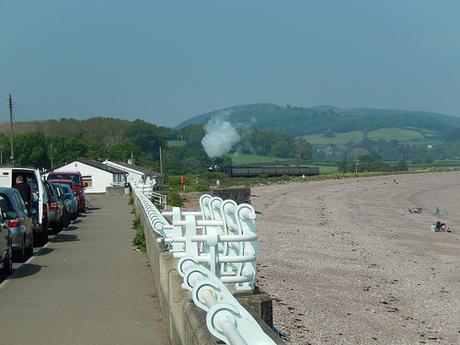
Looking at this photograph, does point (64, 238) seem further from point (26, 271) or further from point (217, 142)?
point (217, 142)

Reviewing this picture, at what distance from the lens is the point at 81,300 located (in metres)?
11.7

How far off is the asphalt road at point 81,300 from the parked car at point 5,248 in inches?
8.2

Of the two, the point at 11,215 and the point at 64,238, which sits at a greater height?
the point at 11,215

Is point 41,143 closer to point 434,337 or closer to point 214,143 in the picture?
point 214,143

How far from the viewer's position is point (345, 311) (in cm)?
1562

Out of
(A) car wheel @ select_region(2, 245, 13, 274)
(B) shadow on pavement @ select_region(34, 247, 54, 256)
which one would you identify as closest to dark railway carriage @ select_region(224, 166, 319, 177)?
(B) shadow on pavement @ select_region(34, 247, 54, 256)

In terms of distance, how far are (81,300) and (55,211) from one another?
12735 millimetres

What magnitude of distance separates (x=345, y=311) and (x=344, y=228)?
2302 centimetres

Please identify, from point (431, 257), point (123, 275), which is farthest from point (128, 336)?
point (431, 257)

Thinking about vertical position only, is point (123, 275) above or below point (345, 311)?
above

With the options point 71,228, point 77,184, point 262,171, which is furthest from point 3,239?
point 262,171

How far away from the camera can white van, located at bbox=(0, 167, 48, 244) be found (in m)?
19.8

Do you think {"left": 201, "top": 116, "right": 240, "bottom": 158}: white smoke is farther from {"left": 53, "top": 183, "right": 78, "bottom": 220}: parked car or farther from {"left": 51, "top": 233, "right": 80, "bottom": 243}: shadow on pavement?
{"left": 51, "top": 233, "right": 80, "bottom": 243}: shadow on pavement

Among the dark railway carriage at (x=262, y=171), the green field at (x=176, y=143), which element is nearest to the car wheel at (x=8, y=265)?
the dark railway carriage at (x=262, y=171)
